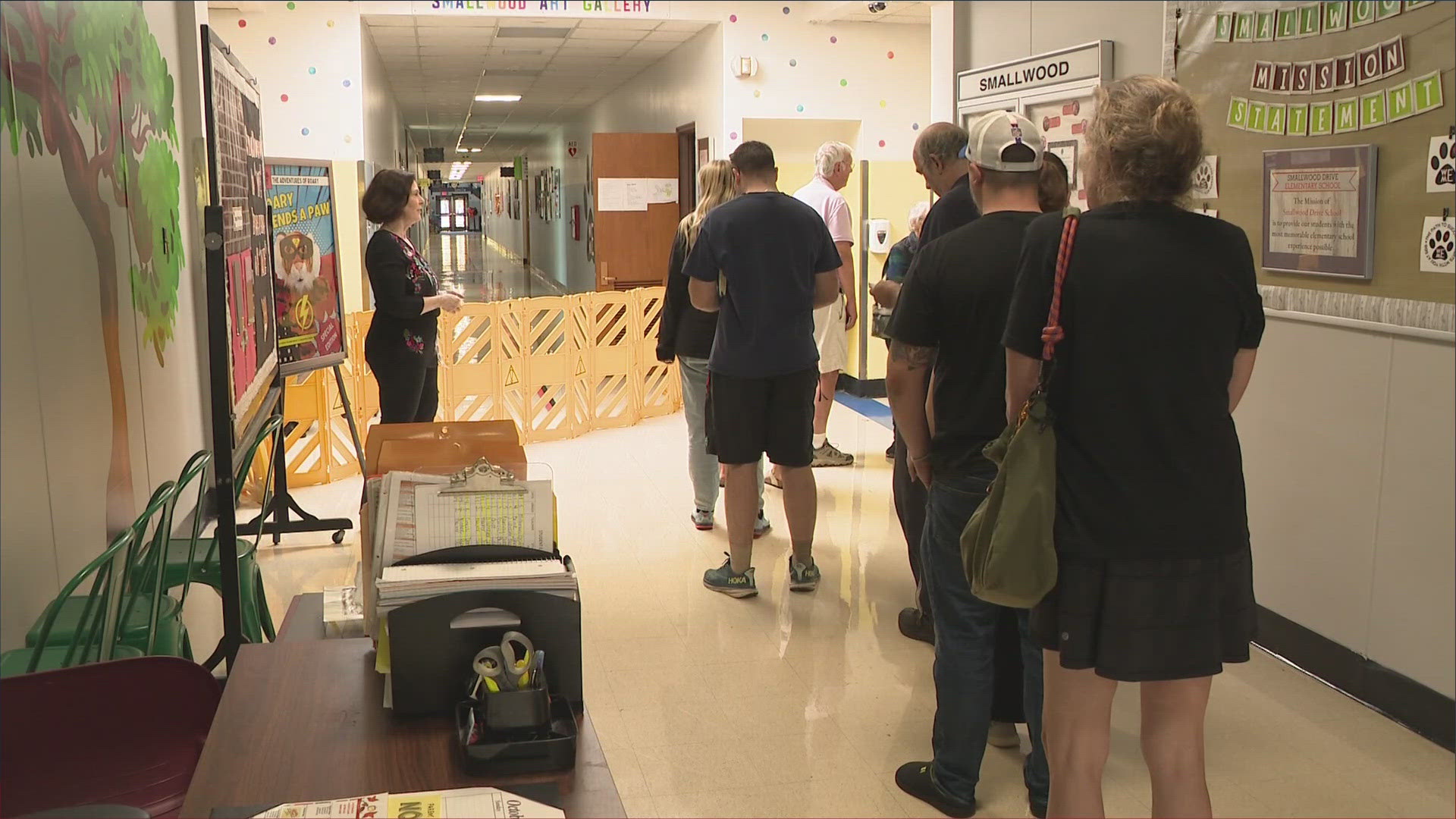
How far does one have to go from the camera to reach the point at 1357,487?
3.46m

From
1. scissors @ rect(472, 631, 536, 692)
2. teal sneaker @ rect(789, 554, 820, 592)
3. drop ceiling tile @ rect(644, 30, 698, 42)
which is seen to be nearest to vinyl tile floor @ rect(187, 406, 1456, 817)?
teal sneaker @ rect(789, 554, 820, 592)

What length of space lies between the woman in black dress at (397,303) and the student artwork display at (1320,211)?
3.17 metres

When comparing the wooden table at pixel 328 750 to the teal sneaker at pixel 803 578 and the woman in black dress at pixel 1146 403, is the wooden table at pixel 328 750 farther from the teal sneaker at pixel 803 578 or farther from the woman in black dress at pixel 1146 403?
the teal sneaker at pixel 803 578

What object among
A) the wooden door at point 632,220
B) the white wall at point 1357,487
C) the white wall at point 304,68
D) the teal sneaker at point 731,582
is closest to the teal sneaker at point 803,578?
the teal sneaker at point 731,582

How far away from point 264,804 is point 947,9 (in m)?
5.14

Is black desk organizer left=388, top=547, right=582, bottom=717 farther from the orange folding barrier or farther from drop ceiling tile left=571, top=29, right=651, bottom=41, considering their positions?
drop ceiling tile left=571, top=29, right=651, bottom=41

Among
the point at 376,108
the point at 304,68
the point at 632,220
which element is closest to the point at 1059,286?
the point at 304,68

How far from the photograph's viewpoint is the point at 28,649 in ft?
8.09

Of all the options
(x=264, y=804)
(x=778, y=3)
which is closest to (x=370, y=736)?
(x=264, y=804)

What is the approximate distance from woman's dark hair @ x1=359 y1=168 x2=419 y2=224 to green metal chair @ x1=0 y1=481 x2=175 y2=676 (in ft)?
7.72

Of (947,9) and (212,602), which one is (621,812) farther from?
(947,9)

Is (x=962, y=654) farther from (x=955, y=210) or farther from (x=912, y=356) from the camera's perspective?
(x=955, y=210)

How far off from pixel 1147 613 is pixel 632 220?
860 centimetres

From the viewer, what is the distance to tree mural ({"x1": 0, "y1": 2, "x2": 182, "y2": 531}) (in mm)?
2895
